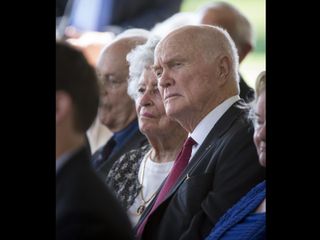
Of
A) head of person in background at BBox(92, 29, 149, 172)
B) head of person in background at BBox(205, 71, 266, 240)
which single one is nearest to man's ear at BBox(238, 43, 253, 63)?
head of person in background at BBox(205, 71, 266, 240)

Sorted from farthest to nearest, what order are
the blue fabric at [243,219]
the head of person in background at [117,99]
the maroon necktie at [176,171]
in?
the head of person in background at [117,99] < the maroon necktie at [176,171] < the blue fabric at [243,219]

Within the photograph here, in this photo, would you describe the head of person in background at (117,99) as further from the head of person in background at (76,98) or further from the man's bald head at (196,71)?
the man's bald head at (196,71)

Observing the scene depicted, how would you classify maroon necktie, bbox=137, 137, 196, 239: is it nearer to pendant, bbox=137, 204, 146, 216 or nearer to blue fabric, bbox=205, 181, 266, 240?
pendant, bbox=137, 204, 146, 216

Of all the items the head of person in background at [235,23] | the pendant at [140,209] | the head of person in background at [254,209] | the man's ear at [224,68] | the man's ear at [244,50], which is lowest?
the pendant at [140,209]

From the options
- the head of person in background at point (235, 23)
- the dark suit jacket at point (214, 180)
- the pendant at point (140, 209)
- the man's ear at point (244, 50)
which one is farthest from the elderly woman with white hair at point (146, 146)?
the man's ear at point (244, 50)

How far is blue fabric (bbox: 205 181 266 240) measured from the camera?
358 cm

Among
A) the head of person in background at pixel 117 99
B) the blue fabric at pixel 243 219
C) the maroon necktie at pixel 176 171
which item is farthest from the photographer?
the head of person in background at pixel 117 99

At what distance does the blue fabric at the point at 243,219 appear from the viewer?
3576 millimetres

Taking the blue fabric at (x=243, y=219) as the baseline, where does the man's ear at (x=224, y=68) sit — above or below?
above

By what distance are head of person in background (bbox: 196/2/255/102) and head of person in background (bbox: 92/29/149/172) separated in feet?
1.21

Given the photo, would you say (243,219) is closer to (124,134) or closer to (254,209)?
(254,209)

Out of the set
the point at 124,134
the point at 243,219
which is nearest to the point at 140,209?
the point at 124,134
